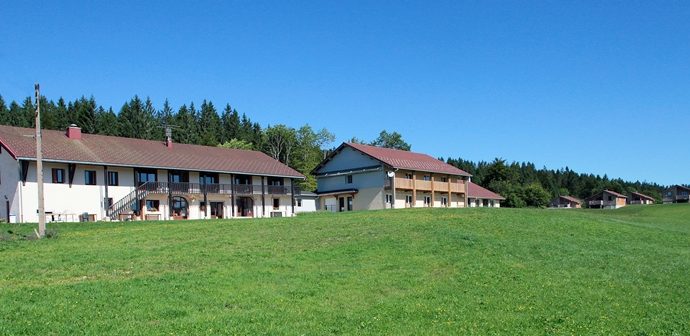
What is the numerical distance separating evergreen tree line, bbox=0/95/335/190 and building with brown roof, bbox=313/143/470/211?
31.9m

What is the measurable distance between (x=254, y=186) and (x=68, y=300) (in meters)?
48.4

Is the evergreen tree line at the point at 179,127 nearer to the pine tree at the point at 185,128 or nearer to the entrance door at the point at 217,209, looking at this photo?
the pine tree at the point at 185,128

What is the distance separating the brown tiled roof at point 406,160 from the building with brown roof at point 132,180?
9850mm

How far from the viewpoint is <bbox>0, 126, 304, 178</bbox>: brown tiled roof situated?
151ft

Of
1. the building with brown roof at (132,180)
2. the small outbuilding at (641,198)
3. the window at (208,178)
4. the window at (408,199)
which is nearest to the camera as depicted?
the building with brown roof at (132,180)

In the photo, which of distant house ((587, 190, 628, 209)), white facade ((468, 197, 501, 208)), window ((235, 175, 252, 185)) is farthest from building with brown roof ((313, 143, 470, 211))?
distant house ((587, 190, 628, 209))

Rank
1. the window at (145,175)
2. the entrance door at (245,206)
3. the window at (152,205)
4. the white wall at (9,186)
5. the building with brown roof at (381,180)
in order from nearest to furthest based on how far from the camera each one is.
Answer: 1. the white wall at (9,186)
2. the window at (145,175)
3. the window at (152,205)
4. the entrance door at (245,206)
5. the building with brown roof at (381,180)

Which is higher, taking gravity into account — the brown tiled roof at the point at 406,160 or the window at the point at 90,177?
the brown tiled roof at the point at 406,160

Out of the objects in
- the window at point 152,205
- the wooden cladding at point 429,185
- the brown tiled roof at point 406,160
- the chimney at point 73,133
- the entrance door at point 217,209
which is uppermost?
the chimney at point 73,133

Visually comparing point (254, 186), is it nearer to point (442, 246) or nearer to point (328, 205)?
point (328, 205)

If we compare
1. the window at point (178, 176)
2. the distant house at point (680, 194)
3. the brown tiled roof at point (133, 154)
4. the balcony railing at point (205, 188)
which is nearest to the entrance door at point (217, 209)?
the balcony railing at point (205, 188)

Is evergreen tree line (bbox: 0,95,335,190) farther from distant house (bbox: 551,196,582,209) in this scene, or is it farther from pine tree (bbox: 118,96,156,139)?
distant house (bbox: 551,196,582,209)

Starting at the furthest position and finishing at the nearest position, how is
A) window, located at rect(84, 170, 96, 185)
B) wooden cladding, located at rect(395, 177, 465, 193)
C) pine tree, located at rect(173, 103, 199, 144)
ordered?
pine tree, located at rect(173, 103, 199, 144) → wooden cladding, located at rect(395, 177, 465, 193) → window, located at rect(84, 170, 96, 185)

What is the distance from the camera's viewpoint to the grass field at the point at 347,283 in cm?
1241
